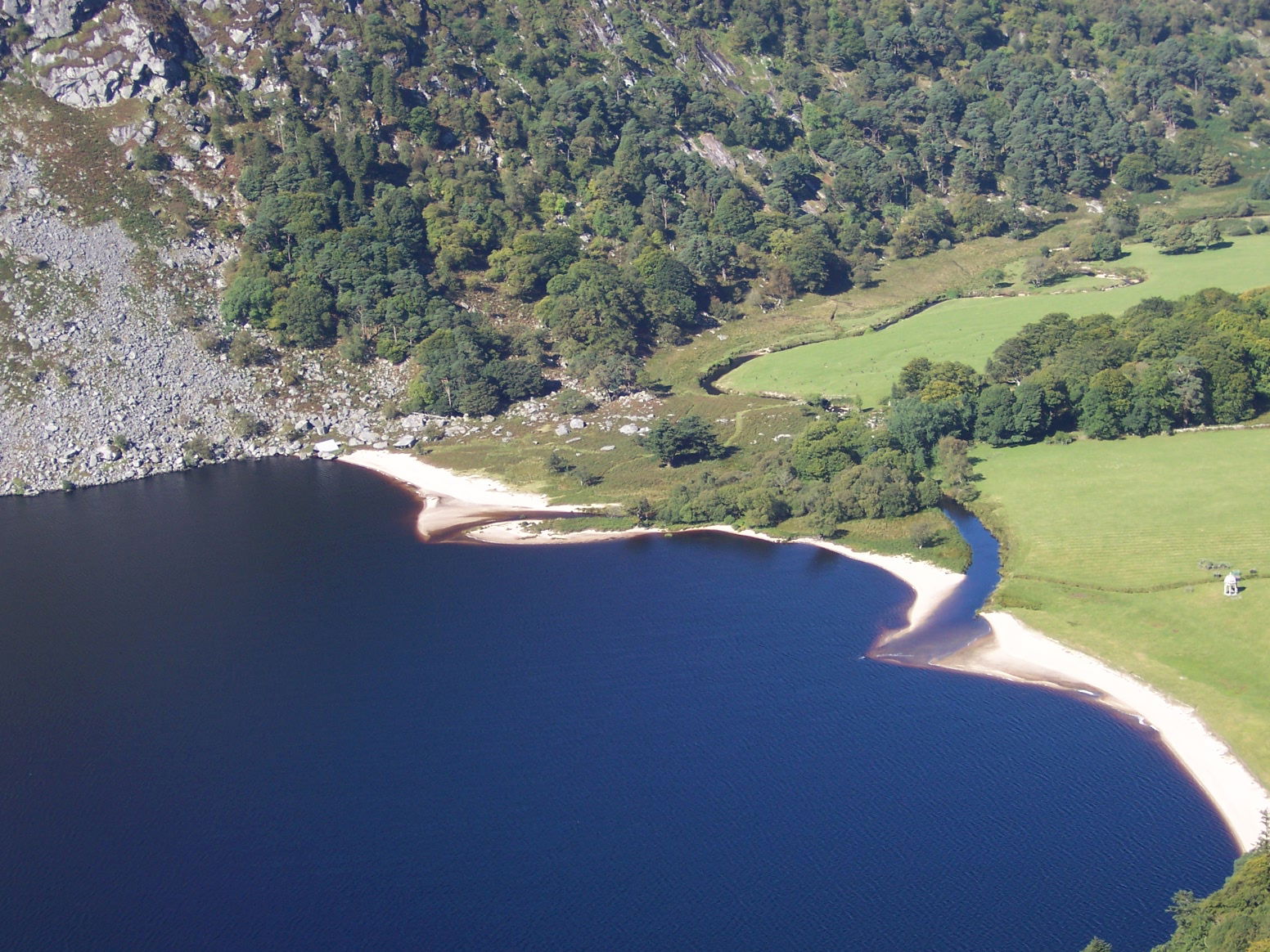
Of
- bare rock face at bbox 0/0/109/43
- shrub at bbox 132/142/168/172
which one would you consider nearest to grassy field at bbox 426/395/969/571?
shrub at bbox 132/142/168/172

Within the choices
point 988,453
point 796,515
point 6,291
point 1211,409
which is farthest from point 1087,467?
point 6,291

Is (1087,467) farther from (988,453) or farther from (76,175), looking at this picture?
(76,175)

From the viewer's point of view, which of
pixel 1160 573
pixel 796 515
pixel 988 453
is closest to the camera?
pixel 1160 573

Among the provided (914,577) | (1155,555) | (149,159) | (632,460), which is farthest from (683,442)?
(149,159)

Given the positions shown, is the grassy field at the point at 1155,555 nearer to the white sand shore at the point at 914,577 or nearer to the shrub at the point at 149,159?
the white sand shore at the point at 914,577

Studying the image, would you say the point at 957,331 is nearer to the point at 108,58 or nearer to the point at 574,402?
the point at 574,402

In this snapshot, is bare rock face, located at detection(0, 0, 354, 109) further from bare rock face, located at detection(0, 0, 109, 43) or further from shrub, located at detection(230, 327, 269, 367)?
shrub, located at detection(230, 327, 269, 367)
